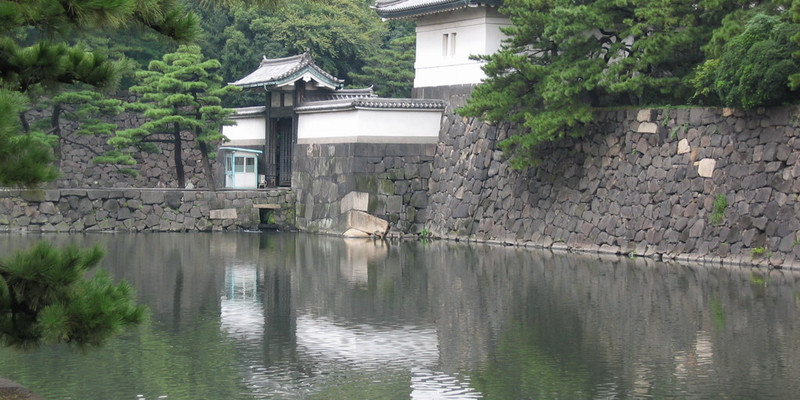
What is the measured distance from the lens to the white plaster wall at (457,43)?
22.9 m

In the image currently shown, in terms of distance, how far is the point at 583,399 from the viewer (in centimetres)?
806

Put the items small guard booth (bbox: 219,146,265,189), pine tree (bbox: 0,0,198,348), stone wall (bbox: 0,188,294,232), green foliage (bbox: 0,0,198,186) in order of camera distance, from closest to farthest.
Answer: green foliage (bbox: 0,0,198,186) < pine tree (bbox: 0,0,198,348) < stone wall (bbox: 0,188,294,232) < small guard booth (bbox: 219,146,265,189)

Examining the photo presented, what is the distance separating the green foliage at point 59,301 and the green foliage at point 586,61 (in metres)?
13.3

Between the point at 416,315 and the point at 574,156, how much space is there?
9.45 metres

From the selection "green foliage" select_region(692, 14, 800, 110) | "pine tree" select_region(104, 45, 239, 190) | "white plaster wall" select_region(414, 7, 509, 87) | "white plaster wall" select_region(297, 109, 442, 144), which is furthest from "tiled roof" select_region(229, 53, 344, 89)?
"green foliage" select_region(692, 14, 800, 110)

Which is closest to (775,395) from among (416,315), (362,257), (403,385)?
(403,385)

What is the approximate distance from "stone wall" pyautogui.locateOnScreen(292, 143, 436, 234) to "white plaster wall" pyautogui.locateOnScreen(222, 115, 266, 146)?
13.2 ft

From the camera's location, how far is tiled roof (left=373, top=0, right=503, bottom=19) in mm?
22375

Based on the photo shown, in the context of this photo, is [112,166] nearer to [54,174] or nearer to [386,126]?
[386,126]

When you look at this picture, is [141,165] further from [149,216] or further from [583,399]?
[583,399]

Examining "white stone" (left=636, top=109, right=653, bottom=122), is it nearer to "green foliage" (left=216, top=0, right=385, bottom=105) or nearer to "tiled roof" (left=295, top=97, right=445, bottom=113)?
"tiled roof" (left=295, top=97, right=445, bottom=113)

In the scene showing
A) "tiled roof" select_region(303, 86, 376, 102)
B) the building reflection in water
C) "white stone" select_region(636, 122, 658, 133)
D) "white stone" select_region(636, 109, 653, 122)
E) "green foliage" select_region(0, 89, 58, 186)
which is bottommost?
the building reflection in water

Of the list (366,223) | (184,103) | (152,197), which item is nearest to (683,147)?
(366,223)

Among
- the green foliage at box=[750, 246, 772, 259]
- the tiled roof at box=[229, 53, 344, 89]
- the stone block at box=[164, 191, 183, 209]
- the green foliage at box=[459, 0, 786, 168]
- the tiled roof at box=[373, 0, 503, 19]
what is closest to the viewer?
the green foliage at box=[750, 246, 772, 259]
